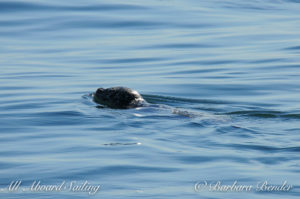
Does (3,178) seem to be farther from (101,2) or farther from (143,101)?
(101,2)

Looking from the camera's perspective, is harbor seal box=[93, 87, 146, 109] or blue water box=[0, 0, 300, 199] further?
harbor seal box=[93, 87, 146, 109]

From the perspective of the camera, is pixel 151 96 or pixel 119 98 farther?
pixel 151 96

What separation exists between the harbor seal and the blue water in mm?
320

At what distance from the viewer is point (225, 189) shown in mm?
8164

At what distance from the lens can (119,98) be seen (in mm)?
14133

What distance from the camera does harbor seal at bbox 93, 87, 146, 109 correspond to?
1394 cm

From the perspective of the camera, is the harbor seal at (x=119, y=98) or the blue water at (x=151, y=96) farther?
the harbor seal at (x=119, y=98)

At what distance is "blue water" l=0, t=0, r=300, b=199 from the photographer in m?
8.91

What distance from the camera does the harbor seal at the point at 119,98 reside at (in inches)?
549

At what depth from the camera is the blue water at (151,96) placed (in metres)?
8.91

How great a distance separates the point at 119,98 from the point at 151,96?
2.93 feet

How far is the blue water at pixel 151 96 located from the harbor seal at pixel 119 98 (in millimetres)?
320

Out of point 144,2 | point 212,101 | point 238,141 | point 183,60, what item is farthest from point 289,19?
point 238,141

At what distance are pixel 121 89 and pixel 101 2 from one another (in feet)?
50.7
